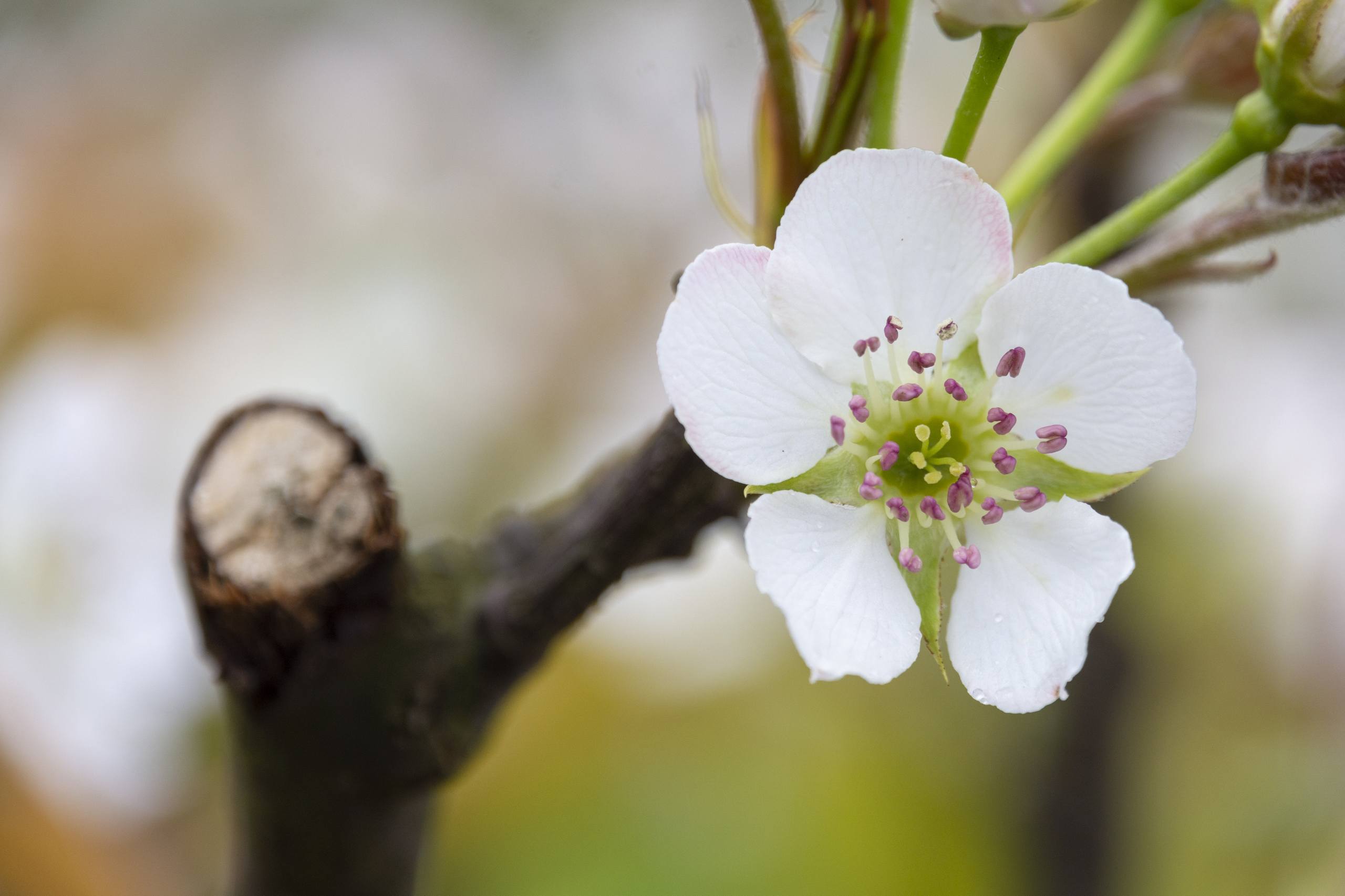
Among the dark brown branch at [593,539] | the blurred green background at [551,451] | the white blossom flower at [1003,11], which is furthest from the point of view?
the blurred green background at [551,451]

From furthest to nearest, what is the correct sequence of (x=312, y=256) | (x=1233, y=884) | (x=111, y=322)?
(x=312, y=256), (x=111, y=322), (x=1233, y=884)

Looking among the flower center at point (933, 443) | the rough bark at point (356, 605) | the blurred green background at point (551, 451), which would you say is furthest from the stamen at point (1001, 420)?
the blurred green background at point (551, 451)

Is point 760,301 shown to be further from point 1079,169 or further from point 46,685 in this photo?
point 46,685

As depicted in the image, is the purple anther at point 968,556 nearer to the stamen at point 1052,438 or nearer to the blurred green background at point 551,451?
the stamen at point 1052,438

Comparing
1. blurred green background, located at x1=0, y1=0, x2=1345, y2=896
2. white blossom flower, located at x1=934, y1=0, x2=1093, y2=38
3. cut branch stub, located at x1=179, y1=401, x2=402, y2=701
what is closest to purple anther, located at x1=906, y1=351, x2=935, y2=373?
white blossom flower, located at x1=934, y1=0, x2=1093, y2=38

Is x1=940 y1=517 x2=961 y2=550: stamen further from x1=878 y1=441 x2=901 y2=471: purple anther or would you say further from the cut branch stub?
the cut branch stub

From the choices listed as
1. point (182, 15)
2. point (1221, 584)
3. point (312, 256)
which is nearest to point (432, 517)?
point (312, 256)

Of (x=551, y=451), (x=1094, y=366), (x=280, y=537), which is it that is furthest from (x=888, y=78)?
(x=551, y=451)

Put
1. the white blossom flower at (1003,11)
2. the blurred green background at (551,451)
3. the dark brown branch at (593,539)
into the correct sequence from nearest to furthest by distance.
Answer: the white blossom flower at (1003,11) < the dark brown branch at (593,539) < the blurred green background at (551,451)
